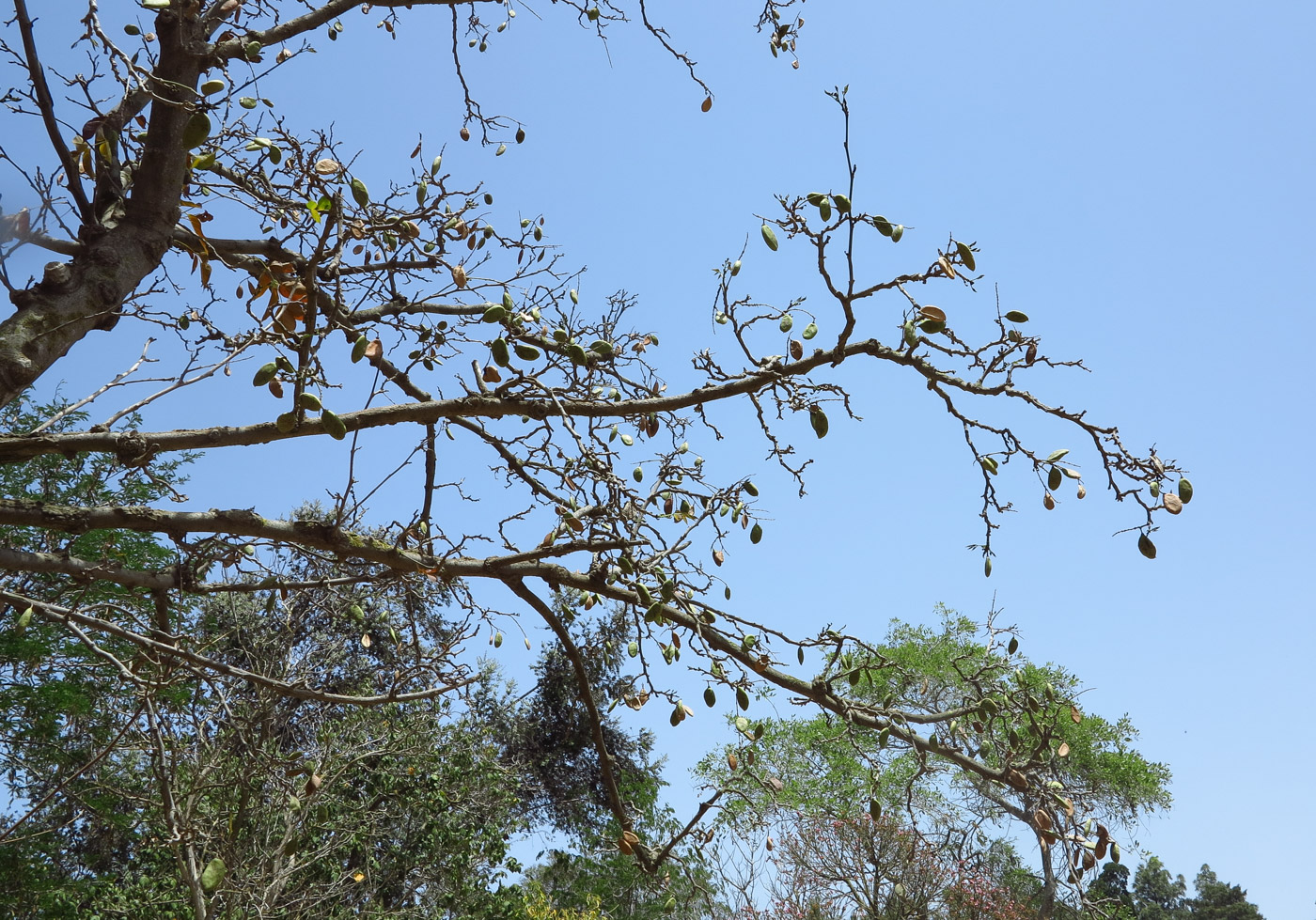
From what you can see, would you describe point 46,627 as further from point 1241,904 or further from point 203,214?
point 1241,904

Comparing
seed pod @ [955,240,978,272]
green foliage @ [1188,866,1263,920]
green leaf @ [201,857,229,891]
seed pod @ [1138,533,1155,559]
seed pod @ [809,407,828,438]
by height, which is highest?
green foliage @ [1188,866,1263,920]

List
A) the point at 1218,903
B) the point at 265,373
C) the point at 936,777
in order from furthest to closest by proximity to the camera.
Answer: the point at 1218,903 < the point at 936,777 < the point at 265,373

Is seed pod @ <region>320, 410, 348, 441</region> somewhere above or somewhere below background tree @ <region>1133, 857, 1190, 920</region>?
below

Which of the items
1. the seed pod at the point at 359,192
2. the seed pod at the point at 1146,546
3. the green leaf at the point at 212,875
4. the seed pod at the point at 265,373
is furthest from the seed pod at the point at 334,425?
the seed pod at the point at 1146,546

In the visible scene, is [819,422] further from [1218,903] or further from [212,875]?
[1218,903]

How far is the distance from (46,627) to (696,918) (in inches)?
277

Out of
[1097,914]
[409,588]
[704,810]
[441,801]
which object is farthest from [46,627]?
[1097,914]

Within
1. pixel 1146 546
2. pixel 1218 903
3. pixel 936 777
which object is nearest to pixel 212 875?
pixel 1146 546

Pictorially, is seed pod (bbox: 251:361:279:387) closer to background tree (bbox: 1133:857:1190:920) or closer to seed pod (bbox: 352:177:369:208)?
seed pod (bbox: 352:177:369:208)

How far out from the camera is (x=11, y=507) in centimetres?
229

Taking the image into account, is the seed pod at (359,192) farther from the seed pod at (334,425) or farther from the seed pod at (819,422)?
the seed pod at (819,422)

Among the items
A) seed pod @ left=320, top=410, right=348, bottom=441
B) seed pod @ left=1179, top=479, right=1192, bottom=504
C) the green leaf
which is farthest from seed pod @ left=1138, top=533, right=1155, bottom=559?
the green leaf

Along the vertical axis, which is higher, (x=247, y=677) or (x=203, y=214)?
(x=203, y=214)

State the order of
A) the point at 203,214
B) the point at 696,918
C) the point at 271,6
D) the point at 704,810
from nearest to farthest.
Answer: the point at 704,810, the point at 203,214, the point at 271,6, the point at 696,918
